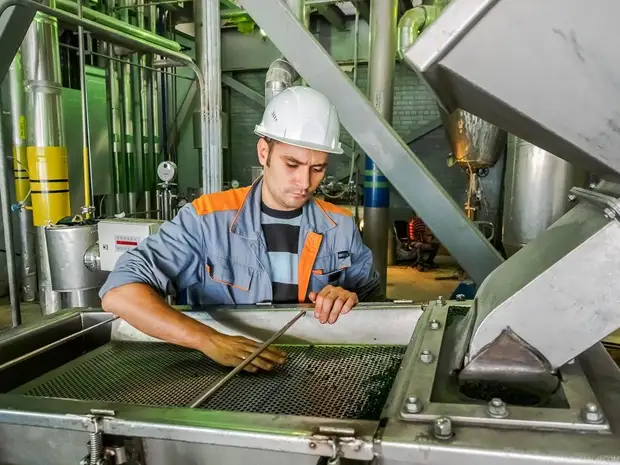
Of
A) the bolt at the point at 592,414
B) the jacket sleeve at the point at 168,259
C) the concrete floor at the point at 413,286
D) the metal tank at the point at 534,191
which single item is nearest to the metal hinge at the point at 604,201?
the bolt at the point at 592,414

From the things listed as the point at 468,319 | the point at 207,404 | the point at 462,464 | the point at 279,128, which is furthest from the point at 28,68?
the point at 462,464

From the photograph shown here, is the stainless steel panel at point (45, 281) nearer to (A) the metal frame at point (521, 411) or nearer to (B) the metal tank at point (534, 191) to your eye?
(B) the metal tank at point (534, 191)

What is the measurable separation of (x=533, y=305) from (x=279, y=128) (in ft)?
2.55

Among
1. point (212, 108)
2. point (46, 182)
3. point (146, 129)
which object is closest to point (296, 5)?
point (212, 108)

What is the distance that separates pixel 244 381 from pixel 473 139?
3.50 meters

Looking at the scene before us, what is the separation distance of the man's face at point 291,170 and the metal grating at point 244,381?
1.32ft

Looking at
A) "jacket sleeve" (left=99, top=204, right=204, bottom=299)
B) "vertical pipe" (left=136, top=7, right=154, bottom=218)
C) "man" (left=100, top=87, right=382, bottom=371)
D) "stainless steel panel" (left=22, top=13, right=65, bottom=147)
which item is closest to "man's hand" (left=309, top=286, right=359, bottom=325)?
"man" (left=100, top=87, right=382, bottom=371)

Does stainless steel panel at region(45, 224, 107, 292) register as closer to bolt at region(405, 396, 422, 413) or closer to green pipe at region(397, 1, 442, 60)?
bolt at region(405, 396, 422, 413)

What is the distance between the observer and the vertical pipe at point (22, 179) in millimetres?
3098

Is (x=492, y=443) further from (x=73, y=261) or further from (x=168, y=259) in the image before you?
(x=73, y=261)

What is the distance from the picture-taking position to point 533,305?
0.59 meters

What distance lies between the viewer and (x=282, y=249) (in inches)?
52.2

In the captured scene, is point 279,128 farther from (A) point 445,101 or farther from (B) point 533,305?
(B) point 533,305

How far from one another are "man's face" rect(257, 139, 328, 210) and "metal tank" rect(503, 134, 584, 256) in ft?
4.05
